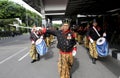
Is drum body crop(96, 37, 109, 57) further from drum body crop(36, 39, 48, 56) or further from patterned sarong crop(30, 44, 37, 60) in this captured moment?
patterned sarong crop(30, 44, 37, 60)

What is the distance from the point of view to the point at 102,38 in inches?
531

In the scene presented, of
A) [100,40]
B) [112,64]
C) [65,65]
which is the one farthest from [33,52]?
[65,65]

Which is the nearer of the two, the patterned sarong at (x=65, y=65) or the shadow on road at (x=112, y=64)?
the patterned sarong at (x=65, y=65)

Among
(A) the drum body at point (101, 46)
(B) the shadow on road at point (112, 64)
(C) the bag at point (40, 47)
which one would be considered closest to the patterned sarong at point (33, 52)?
(C) the bag at point (40, 47)

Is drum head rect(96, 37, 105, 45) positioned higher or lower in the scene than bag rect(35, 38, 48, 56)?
higher

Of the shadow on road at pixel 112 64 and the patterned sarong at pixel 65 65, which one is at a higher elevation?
the patterned sarong at pixel 65 65

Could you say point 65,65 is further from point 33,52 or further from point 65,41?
point 33,52

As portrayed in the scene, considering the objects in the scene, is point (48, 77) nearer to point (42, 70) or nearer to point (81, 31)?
point (42, 70)

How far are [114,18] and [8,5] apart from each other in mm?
72992

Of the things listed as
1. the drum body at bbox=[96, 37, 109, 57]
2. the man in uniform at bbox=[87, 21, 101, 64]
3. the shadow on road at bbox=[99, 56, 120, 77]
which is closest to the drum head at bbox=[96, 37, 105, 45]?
the drum body at bbox=[96, 37, 109, 57]

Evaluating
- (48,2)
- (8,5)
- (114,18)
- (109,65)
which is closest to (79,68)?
(109,65)

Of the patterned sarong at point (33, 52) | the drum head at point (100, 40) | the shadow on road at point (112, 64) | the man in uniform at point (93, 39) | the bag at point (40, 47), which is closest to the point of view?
the shadow on road at point (112, 64)

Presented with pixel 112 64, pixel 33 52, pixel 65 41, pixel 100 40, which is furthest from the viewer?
pixel 33 52

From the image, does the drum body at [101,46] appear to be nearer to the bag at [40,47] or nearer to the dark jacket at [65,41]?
the bag at [40,47]
